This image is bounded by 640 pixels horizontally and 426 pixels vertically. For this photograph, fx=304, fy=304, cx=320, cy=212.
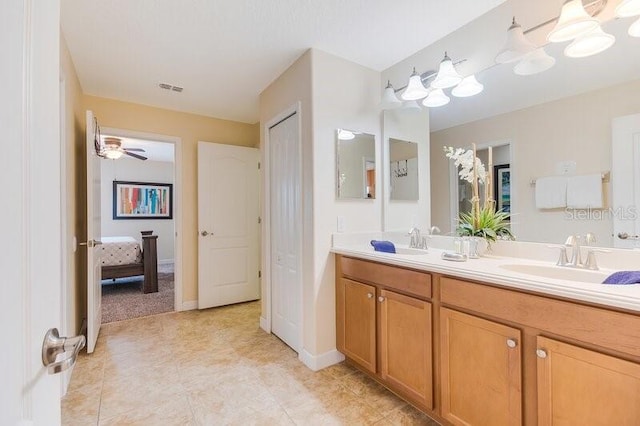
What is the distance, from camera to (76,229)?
A: 2.64 m

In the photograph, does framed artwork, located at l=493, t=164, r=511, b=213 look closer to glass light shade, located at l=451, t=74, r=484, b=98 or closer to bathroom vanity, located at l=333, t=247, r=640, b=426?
bathroom vanity, located at l=333, t=247, r=640, b=426

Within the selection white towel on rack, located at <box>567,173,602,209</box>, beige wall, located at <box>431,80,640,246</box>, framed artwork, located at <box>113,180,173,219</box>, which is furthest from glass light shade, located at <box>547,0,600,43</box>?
framed artwork, located at <box>113,180,173,219</box>

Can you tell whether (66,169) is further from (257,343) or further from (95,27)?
(257,343)

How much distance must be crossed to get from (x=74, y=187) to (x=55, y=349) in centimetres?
257

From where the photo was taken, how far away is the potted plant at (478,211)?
1.85m

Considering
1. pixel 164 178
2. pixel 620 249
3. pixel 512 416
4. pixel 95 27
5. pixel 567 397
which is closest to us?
pixel 567 397

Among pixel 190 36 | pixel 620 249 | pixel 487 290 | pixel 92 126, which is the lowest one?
pixel 487 290

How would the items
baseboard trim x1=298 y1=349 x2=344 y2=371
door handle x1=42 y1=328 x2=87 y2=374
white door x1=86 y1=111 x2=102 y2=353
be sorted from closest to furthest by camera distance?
door handle x1=42 y1=328 x2=87 y2=374, baseboard trim x1=298 y1=349 x2=344 y2=371, white door x1=86 y1=111 x2=102 y2=353

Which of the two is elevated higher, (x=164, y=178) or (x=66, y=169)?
(x=164, y=178)

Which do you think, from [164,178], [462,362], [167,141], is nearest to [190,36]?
[167,141]

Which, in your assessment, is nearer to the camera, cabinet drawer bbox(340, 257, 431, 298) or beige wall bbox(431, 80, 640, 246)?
beige wall bbox(431, 80, 640, 246)

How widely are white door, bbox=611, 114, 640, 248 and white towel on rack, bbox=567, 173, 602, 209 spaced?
6 centimetres

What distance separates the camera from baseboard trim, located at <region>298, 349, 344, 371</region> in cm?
228

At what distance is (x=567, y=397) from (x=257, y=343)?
88.4 inches
